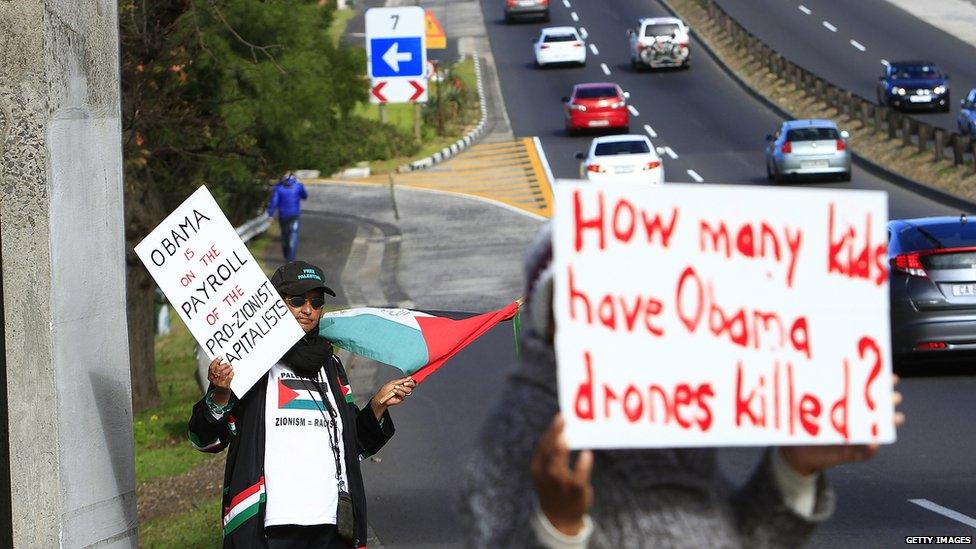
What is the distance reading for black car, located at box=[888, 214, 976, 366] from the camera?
1512cm

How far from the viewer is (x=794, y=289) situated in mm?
3338

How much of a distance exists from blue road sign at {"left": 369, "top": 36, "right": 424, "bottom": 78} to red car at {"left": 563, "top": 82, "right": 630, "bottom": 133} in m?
15.3

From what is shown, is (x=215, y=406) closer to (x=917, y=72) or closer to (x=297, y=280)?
(x=297, y=280)

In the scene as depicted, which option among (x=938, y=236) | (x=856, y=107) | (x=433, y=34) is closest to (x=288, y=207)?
(x=938, y=236)

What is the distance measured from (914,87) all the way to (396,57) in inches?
808

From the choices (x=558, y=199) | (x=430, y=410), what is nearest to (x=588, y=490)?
(x=558, y=199)

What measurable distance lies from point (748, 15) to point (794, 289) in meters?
64.9

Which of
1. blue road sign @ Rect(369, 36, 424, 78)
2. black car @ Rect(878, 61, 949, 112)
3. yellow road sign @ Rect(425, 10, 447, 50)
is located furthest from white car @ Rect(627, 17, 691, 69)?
blue road sign @ Rect(369, 36, 424, 78)

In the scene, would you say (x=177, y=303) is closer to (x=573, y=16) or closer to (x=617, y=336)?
(x=617, y=336)

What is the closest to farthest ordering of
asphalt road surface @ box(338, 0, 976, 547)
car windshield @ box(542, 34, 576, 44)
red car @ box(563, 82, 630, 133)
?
asphalt road surface @ box(338, 0, 976, 547)
red car @ box(563, 82, 630, 133)
car windshield @ box(542, 34, 576, 44)

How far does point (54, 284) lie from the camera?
6.11 metres

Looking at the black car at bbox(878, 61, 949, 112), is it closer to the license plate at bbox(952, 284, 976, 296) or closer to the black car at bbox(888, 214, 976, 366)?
the black car at bbox(888, 214, 976, 366)

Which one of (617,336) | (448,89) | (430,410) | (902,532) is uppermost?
(617,336)

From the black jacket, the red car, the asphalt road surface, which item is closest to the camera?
the black jacket
